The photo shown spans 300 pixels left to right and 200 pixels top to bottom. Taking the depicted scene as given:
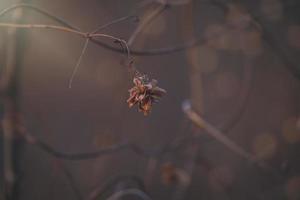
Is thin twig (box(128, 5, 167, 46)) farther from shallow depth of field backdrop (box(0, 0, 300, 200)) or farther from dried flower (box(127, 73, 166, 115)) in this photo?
shallow depth of field backdrop (box(0, 0, 300, 200))

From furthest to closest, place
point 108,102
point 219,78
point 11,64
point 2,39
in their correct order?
point 219,78, point 108,102, point 2,39, point 11,64

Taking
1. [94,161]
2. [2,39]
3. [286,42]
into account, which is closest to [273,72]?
[286,42]

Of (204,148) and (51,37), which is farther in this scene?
(204,148)

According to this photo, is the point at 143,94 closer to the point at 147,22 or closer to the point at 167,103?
the point at 147,22

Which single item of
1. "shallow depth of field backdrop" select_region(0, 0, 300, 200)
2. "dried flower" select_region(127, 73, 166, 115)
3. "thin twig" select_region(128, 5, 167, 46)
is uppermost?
"shallow depth of field backdrop" select_region(0, 0, 300, 200)

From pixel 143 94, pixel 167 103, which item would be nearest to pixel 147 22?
pixel 143 94

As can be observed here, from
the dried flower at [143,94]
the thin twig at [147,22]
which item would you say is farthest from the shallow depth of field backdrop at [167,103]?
the dried flower at [143,94]

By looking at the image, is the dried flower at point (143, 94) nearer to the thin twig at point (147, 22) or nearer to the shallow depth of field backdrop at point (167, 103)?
the thin twig at point (147, 22)

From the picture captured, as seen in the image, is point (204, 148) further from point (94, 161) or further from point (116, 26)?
point (116, 26)

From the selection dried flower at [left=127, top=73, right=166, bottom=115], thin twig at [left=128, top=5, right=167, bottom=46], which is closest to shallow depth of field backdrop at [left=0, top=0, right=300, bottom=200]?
thin twig at [left=128, top=5, right=167, bottom=46]
